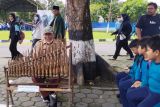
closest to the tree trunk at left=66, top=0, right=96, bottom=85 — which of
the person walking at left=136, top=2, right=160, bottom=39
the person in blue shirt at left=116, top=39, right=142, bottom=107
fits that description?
the person walking at left=136, top=2, right=160, bottom=39

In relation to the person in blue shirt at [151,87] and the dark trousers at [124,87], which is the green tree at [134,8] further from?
the person in blue shirt at [151,87]

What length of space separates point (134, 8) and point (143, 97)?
57605mm

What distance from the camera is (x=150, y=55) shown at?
4359mm

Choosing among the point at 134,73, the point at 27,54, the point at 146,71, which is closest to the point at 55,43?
the point at 27,54

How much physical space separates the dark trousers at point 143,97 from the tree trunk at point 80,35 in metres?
2.93

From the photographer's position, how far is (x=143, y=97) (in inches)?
174

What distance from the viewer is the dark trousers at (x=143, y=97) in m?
4.20

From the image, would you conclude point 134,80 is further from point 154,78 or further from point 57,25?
point 57,25

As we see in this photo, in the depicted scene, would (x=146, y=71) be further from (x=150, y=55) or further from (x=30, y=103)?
(x=30, y=103)

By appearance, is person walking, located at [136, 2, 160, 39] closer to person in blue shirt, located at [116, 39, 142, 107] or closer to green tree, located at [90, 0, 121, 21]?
person in blue shirt, located at [116, 39, 142, 107]

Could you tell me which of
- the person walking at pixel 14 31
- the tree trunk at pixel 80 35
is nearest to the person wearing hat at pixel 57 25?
the tree trunk at pixel 80 35

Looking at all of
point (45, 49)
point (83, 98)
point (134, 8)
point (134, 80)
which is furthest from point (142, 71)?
point (134, 8)

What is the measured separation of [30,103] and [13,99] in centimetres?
44

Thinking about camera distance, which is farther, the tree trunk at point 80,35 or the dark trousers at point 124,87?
the tree trunk at point 80,35
